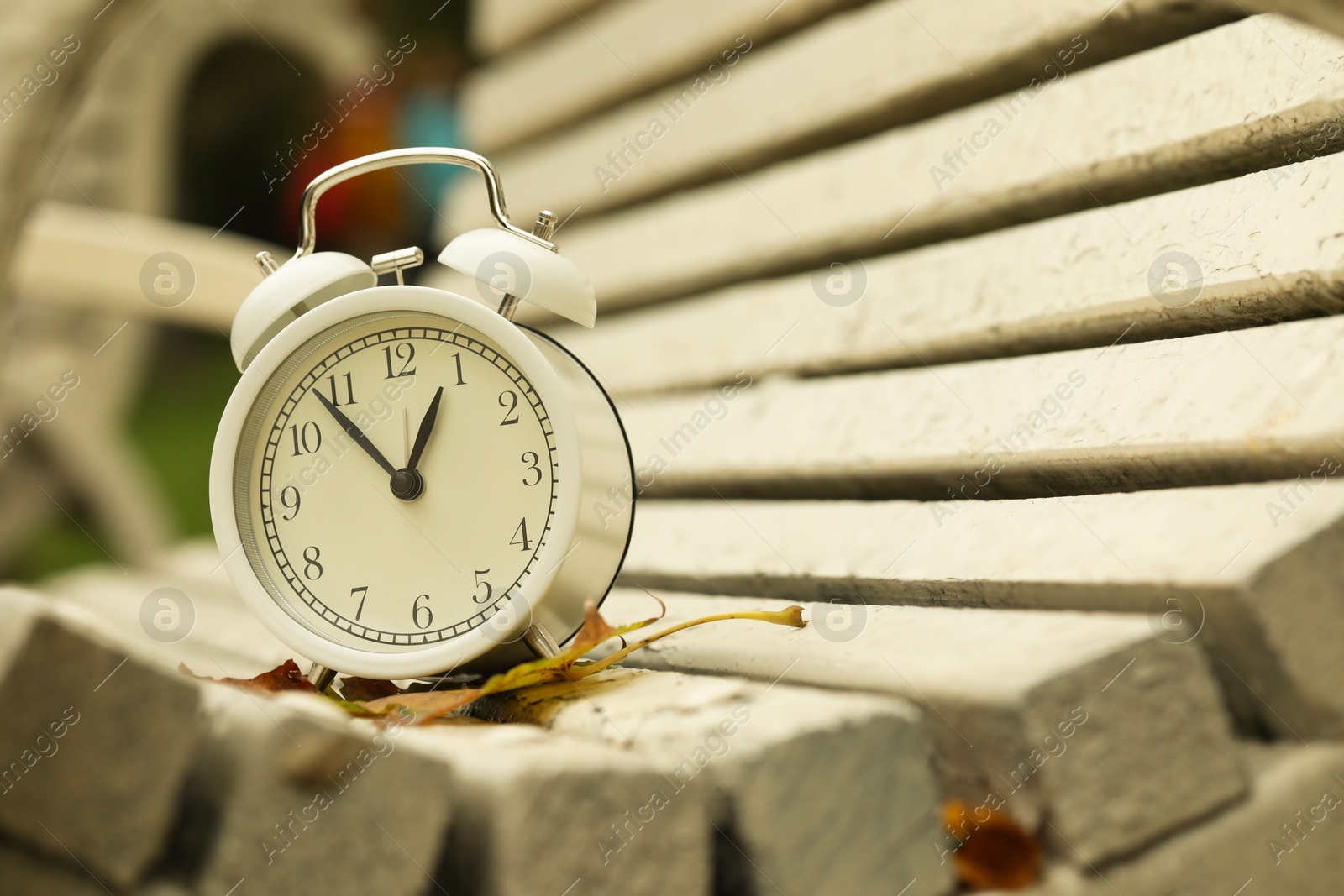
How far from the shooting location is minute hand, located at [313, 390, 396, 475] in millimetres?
895

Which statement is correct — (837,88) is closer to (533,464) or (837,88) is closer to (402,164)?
(402,164)

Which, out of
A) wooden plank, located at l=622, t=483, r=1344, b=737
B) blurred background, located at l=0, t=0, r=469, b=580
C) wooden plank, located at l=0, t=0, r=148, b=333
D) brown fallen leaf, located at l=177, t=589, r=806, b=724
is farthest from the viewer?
blurred background, located at l=0, t=0, r=469, b=580

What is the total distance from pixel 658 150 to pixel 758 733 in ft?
5.07

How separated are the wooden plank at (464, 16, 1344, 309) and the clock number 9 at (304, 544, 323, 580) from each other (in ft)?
2.96

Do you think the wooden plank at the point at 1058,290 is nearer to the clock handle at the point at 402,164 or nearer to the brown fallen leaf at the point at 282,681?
the clock handle at the point at 402,164

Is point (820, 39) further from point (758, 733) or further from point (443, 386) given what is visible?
point (758, 733)

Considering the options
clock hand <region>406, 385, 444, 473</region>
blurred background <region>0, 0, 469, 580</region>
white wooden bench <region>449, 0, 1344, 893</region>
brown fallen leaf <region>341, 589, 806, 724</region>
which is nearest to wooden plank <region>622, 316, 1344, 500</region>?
white wooden bench <region>449, 0, 1344, 893</region>

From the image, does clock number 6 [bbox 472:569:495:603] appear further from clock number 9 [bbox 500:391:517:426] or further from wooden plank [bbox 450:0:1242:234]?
wooden plank [bbox 450:0:1242:234]

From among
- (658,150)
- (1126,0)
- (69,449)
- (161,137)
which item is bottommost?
(69,449)

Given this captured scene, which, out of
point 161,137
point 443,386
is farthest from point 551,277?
point 161,137

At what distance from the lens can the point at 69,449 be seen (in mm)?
3055

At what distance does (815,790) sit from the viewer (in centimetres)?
71

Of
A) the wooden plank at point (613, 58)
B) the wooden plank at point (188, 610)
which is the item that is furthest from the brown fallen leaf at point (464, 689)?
the wooden plank at point (613, 58)

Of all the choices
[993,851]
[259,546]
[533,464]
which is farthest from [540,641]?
[993,851]
